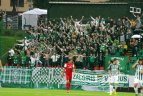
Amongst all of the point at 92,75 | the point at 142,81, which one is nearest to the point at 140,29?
the point at 92,75

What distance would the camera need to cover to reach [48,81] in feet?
143

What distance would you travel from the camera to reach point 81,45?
4591 cm

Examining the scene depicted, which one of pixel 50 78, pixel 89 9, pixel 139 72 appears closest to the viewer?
pixel 139 72

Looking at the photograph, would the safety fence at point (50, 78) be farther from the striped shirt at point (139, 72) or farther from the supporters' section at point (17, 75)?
the striped shirt at point (139, 72)

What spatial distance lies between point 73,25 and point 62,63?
5.13 metres

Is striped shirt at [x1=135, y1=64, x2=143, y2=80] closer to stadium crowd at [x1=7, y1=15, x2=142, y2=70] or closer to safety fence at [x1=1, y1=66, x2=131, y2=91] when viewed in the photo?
safety fence at [x1=1, y1=66, x2=131, y2=91]

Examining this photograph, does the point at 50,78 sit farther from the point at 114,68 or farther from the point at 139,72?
the point at 139,72

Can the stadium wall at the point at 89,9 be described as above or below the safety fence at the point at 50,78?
above

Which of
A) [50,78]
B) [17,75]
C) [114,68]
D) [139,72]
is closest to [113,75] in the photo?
[114,68]

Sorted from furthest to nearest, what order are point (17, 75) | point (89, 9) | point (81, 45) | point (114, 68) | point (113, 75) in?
1. point (89, 9)
2. point (81, 45)
3. point (17, 75)
4. point (113, 75)
5. point (114, 68)

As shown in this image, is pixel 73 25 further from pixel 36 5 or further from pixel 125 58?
pixel 36 5

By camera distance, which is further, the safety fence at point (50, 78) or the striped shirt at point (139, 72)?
the safety fence at point (50, 78)

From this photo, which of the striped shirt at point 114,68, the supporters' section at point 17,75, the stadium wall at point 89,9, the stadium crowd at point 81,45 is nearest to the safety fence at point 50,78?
the supporters' section at point 17,75

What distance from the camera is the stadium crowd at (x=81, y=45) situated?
45.0m
